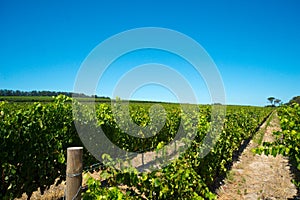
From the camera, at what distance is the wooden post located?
2277 millimetres

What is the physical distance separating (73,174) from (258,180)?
6687mm

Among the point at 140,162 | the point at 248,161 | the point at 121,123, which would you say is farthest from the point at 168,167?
the point at 248,161

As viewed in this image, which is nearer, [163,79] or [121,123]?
[163,79]

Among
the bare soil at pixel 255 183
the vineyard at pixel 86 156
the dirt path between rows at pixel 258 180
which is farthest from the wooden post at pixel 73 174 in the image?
the dirt path between rows at pixel 258 180

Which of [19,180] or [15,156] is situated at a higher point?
[15,156]

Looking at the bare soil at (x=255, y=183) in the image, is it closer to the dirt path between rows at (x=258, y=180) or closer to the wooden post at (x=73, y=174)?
the dirt path between rows at (x=258, y=180)

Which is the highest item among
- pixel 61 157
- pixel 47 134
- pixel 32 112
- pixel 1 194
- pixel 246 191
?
pixel 32 112

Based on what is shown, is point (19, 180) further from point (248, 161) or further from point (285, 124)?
point (248, 161)

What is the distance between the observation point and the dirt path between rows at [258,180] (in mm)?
6363

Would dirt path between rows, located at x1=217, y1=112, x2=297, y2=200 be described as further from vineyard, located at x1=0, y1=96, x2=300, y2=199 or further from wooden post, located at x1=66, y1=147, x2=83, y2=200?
wooden post, located at x1=66, y1=147, x2=83, y2=200

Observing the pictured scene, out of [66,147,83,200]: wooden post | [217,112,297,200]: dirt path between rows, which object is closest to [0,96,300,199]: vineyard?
[66,147,83,200]: wooden post

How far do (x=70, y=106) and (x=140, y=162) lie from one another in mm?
3900

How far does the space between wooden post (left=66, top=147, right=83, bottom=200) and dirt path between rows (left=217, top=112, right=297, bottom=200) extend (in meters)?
4.66

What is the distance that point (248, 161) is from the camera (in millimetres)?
9867
